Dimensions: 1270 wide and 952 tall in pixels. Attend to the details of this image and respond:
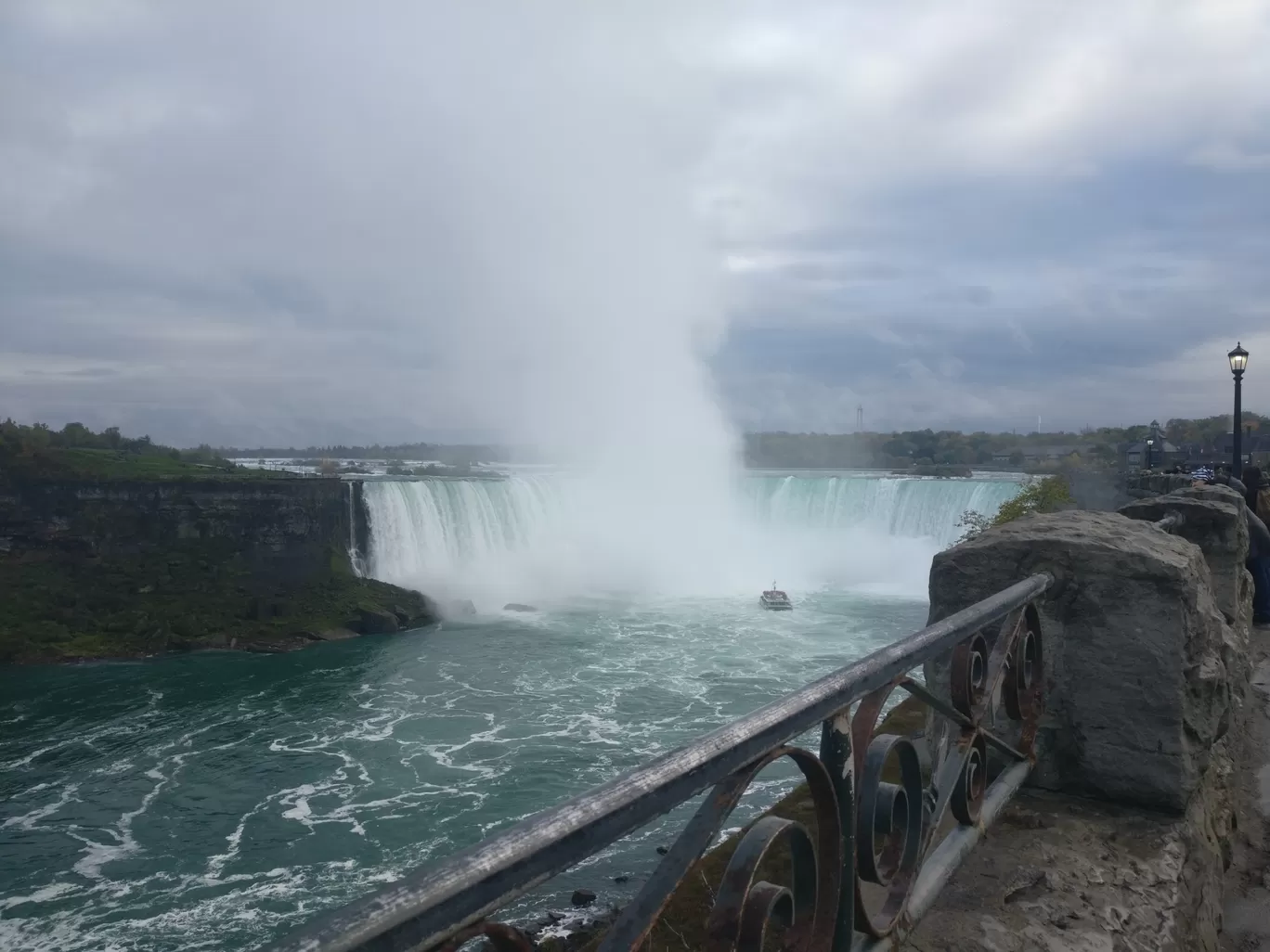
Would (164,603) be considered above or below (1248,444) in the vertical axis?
below

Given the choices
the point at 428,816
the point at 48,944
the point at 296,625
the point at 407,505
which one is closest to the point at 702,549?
the point at 407,505

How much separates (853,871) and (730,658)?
21.6 m

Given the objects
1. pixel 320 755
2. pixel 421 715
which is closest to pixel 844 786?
pixel 320 755

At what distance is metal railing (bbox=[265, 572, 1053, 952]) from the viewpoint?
777 mm

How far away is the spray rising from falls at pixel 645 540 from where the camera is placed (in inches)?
1396

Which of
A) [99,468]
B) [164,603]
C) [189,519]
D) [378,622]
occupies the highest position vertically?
[99,468]

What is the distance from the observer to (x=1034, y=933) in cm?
185

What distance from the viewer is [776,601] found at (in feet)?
101

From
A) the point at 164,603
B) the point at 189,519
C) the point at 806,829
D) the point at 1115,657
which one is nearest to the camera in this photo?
the point at 806,829

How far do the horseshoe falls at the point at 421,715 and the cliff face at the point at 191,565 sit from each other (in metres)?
1.78

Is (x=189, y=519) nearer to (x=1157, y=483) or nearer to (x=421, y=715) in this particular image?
(x=421, y=715)

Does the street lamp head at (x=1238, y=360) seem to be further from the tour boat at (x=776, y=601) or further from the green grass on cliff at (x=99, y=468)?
the green grass on cliff at (x=99, y=468)

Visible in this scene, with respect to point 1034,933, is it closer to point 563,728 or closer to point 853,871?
point 853,871

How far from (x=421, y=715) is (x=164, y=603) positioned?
1811 cm
